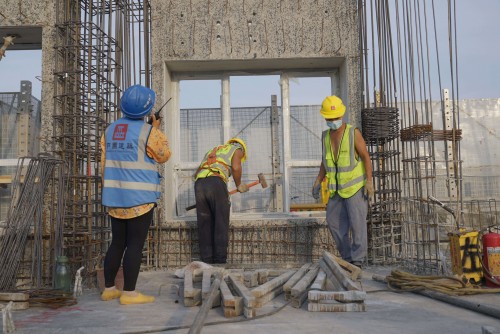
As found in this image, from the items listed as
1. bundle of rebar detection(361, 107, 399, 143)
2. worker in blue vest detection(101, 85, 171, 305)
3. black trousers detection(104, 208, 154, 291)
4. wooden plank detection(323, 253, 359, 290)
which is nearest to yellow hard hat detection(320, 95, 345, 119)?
bundle of rebar detection(361, 107, 399, 143)

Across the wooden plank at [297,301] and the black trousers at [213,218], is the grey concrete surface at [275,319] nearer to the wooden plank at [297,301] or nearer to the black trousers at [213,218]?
the wooden plank at [297,301]

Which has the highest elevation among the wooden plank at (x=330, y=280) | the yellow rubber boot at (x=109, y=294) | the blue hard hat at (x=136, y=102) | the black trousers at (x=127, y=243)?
the blue hard hat at (x=136, y=102)

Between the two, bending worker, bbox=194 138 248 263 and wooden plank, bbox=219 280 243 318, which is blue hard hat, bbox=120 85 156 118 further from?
bending worker, bbox=194 138 248 263

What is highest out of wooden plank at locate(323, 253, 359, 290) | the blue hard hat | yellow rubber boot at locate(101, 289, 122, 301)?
the blue hard hat

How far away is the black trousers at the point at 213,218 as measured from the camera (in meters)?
5.81

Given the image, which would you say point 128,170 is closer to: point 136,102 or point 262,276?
point 136,102

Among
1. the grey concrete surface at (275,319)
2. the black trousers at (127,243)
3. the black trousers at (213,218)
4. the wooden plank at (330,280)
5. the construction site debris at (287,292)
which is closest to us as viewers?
the grey concrete surface at (275,319)

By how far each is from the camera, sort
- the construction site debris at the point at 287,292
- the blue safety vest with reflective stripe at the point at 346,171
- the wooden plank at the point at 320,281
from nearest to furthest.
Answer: the construction site debris at the point at 287,292 → the wooden plank at the point at 320,281 → the blue safety vest with reflective stripe at the point at 346,171

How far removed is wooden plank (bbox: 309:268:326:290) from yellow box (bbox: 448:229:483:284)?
1164 mm

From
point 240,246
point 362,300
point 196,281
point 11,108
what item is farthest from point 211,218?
point 11,108

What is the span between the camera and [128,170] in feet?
13.1

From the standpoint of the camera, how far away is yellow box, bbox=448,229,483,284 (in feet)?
14.1

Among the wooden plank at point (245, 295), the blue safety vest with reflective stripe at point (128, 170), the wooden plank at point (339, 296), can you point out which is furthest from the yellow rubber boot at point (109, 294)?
the wooden plank at point (339, 296)

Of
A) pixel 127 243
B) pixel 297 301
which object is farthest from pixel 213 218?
pixel 297 301
